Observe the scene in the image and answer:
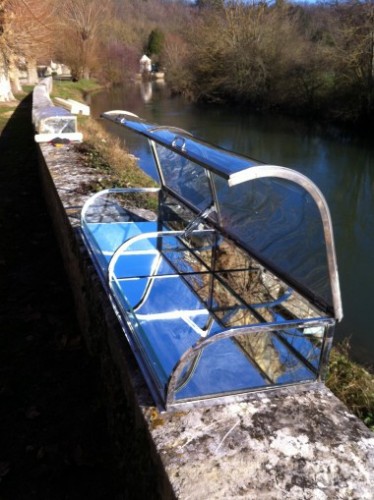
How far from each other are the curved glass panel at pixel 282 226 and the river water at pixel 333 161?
3.39m

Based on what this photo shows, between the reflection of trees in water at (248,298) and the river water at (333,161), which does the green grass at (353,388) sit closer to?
the reflection of trees in water at (248,298)

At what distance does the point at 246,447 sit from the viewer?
1.57m

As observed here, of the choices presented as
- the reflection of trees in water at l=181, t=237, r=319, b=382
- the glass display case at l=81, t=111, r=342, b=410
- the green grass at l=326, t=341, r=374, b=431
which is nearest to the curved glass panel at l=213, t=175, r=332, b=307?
the glass display case at l=81, t=111, r=342, b=410

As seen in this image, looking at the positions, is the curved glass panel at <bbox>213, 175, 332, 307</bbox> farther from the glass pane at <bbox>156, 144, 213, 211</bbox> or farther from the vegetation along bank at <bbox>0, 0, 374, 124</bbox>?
the vegetation along bank at <bbox>0, 0, 374, 124</bbox>

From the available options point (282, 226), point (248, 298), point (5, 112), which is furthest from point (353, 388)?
point (5, 112)

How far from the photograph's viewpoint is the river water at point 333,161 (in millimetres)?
6852

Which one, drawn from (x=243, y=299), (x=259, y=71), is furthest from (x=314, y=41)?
(x=243, y=299)

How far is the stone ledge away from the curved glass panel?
489 mm

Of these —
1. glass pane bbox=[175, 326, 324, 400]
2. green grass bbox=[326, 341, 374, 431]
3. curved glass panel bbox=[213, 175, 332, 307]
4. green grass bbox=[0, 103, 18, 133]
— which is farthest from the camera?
green grass bbox=[0, 103, 18, 133]

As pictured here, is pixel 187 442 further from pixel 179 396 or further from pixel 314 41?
pixel 314 41

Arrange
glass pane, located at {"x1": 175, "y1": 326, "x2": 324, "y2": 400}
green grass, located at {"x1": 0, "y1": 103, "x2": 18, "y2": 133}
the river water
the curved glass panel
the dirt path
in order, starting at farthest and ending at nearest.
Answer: green grass, located at {"x1": 0, "y1": 103, "x2": 18, "y2": 133} < the river water < the dirt path < the curved glass panel < glass pane, located at {"x1": 175, "y1": 326, "x2": 324, "y2": 400}

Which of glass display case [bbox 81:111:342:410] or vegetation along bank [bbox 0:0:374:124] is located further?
vegetation along bank [bbox 0:0:374:124]

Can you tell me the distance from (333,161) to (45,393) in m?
14.5

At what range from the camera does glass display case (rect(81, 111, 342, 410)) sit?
6.15 ft
